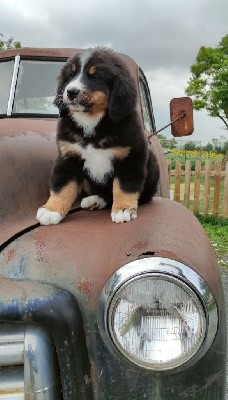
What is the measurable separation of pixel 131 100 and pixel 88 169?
0.31 meters

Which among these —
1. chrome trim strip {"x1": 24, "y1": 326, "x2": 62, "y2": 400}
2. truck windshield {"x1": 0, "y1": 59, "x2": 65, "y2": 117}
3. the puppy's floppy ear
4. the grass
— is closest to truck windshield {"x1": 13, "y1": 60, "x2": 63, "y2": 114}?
truck windshield {"x1": 0, "y1": 59, "x2": 65, "y2": 117}

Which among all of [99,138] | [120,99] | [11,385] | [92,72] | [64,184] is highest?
[92,72]

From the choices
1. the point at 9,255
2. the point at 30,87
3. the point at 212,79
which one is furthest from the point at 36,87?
the point at 212,79

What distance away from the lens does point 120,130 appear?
85.5 inches

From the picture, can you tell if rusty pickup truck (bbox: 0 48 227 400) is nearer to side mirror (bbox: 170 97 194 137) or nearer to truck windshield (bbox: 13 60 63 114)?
side mirror (bbox: 170 97 194 137)

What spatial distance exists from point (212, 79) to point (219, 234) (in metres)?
26.4

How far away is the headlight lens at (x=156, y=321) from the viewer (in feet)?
5.11

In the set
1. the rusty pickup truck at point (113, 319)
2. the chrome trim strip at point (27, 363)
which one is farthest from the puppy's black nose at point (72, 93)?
the chrome trim strip at point (27, 363)

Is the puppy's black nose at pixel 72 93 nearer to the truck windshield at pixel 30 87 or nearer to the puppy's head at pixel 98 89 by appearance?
the puppy's head at pixel 98 89

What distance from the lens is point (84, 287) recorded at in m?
1.65

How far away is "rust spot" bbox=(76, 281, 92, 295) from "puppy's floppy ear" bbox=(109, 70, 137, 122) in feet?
2.41

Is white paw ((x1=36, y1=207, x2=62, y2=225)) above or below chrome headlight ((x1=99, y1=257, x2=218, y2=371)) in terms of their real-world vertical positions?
above

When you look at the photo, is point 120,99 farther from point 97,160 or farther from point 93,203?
point 93,203

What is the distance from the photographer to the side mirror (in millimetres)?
2932
